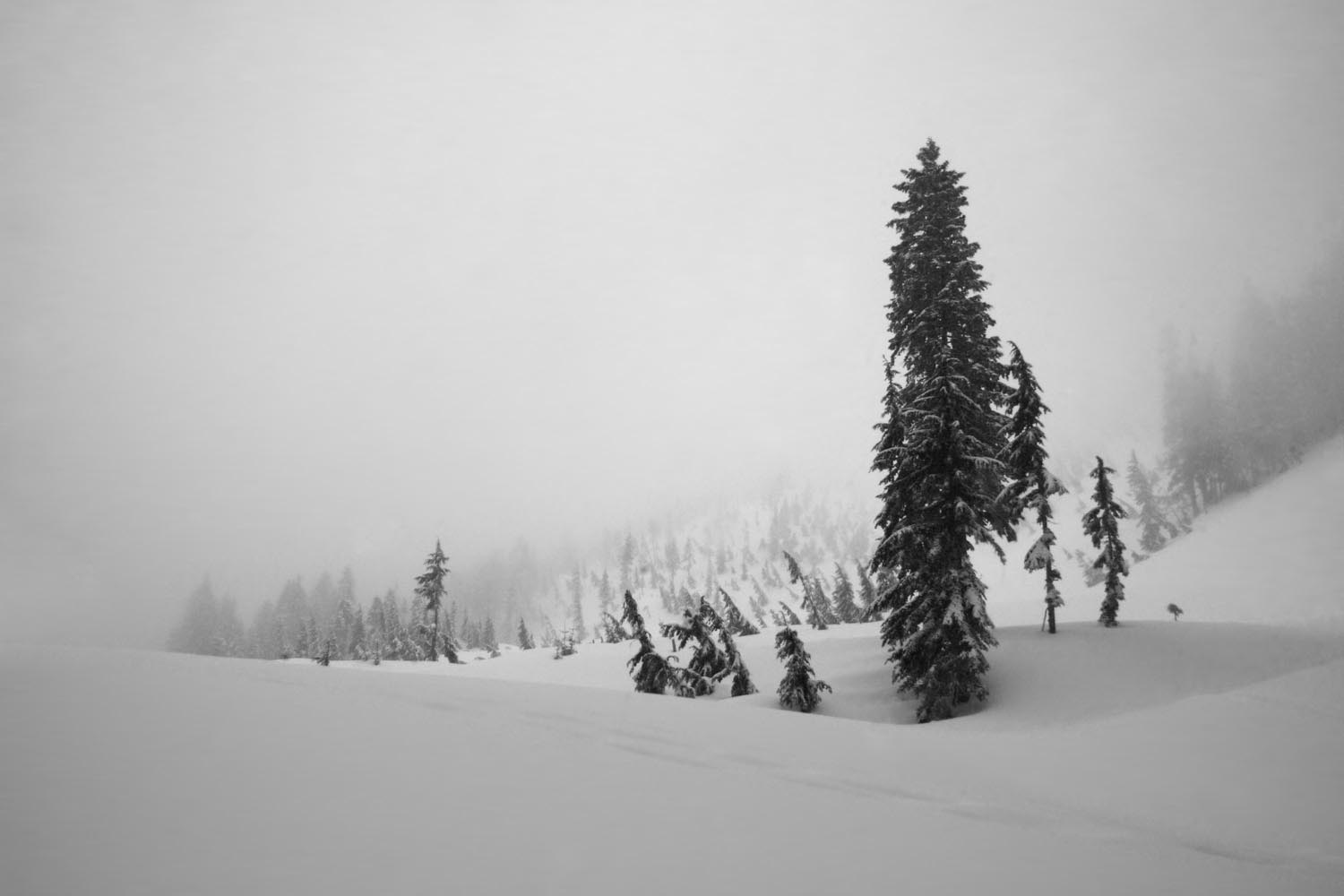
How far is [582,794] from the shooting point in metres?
4.04

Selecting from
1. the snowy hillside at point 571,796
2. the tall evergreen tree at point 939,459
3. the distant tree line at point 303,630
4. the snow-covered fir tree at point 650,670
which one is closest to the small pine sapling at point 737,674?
the snow-covered fir tree at point 650,670

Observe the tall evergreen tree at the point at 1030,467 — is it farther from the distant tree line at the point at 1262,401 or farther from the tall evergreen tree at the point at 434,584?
the distant tree line at the point at 1262,401

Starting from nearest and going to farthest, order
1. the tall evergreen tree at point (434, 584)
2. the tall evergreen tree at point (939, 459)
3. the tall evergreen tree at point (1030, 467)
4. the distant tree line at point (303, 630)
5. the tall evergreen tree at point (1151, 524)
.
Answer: the tall evergreen tree at point (939, 459) < the tall evergreen tree at point (1030, 467) < the tall evergreen tree at point (434, 584) < the tall evergreen tree at point (1151, 524) < the distant tree line at point (303, 630)

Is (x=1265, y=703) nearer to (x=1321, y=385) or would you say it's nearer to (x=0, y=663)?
(x=0, y=663)

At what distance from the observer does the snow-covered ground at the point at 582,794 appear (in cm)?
281

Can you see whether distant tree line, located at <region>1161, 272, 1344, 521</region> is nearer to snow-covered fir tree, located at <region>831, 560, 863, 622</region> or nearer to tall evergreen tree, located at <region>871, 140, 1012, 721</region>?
snow-covered fir tree, located at <region>831, 560, 863, 622</region>

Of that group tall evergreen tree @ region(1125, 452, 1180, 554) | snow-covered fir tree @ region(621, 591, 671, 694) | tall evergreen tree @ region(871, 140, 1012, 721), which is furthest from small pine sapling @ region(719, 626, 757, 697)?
tall evergreen tree @ region(1125, 452, 1180, 554)

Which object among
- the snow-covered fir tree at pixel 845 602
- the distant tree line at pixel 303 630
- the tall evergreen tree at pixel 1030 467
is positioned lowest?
the distant tree line at pixel 303 630

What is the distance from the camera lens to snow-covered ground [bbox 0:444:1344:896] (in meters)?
2.81

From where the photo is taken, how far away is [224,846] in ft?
8.87

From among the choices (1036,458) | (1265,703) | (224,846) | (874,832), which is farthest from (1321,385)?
(224,846)

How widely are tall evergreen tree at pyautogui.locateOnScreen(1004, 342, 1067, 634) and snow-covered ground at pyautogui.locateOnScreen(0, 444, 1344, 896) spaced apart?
8.76 metres

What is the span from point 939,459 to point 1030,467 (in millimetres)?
6519

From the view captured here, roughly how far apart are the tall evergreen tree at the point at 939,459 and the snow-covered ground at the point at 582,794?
4.15 metres
